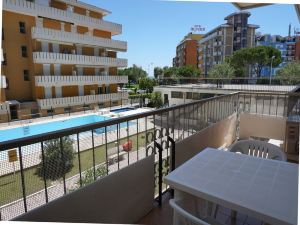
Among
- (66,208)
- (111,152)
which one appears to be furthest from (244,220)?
(66,208)

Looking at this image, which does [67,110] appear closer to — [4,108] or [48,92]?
[48,92]

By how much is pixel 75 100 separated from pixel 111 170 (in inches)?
582

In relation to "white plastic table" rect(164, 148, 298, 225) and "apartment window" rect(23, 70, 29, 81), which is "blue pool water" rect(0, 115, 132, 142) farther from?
"white plastic table" rect(164, 148, 298, 225)

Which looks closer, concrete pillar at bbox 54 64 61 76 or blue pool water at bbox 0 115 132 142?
blue pool water at bbox 0 115 132 142

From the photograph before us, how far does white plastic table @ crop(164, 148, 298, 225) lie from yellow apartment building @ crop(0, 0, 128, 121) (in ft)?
44.8

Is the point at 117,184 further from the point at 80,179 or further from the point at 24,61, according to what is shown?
the point at 24,61

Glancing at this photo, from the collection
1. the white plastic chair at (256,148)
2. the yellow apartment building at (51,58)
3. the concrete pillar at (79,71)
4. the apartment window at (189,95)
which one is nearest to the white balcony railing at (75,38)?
the yellow apartment building at (51,58)

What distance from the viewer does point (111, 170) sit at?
5.54ft

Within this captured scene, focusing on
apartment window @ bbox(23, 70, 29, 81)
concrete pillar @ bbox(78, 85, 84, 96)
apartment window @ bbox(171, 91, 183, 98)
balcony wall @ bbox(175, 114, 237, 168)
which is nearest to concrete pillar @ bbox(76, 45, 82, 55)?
concrete pillar @ bbox(78, 85, 84, 96)

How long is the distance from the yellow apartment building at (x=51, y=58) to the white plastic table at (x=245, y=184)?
13.7 meters

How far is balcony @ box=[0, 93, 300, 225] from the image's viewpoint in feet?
4.20

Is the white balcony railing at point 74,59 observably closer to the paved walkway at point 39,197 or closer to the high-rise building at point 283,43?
the paved walkway at point 39,197

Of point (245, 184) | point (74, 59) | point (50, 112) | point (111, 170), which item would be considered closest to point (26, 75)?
point (50, 112)

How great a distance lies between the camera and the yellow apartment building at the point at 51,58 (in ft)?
44.8
